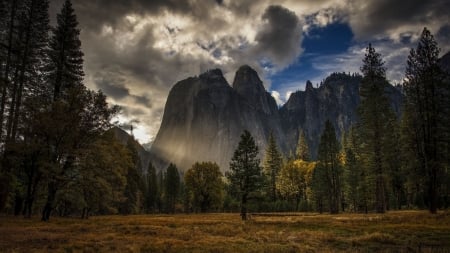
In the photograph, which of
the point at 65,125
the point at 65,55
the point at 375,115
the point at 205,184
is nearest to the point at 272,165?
the point at 205,184

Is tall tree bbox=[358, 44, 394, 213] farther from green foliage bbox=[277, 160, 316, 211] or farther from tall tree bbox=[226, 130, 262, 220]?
green foliage bbox=[277, 160, 316, 211]

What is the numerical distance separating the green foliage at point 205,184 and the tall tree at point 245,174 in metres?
32.7

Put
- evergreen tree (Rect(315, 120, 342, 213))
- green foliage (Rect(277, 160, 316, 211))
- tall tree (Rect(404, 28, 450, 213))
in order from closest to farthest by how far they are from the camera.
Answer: tall tree (Rect(404, 28, 450, 213))
evergreen tree (Rect(315, 120, 342, 213))
green foliage (Rect(277, 160, 316, 211))

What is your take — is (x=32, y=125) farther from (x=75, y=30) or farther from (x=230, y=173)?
(x=230, y=173)

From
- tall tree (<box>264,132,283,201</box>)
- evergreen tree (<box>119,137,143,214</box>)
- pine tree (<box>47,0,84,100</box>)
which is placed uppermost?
pine tree (<box>47,0,84,100</box>)

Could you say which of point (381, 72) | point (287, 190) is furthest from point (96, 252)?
point (287, 190)

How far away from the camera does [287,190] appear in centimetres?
7988

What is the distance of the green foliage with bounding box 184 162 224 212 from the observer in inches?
2911

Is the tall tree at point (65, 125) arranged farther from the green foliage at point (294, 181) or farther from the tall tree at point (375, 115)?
the green foliage at point (294, 181)

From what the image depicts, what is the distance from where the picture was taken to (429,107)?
93.1ft

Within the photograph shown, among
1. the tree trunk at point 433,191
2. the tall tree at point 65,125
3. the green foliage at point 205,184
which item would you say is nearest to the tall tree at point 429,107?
the tree trunk at point 433,191

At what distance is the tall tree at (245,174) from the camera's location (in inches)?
1619

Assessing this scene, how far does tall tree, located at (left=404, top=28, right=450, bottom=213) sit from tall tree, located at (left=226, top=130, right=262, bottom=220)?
19.2 meters

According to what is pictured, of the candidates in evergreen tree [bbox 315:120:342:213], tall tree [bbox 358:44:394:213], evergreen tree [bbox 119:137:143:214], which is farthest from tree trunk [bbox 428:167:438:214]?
evergreen tree [bbox 119:137:143:214]
